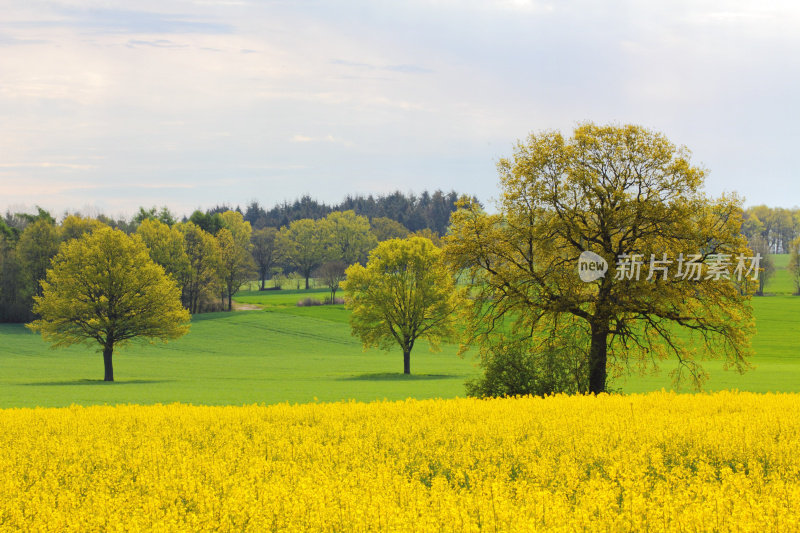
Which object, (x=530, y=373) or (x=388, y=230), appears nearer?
(x=530, y=373)

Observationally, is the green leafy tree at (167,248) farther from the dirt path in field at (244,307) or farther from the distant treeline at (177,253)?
the dirt path in field at (244,307)

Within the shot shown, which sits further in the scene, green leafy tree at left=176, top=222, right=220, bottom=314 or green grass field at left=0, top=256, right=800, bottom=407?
green leafy tree at left=176, top=222, right=220, bottom=314

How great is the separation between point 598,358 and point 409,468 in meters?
18.6

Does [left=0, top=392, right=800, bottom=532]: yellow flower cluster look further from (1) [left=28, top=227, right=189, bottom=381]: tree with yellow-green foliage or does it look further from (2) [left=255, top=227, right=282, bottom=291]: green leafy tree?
(2) [left=255, top=227, right=282, bottom=291]: green leafy tree

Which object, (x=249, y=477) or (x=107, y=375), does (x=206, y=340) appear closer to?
(x=107, y=375)

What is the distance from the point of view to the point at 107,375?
160 ft

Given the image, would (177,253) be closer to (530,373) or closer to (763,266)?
(530,373)

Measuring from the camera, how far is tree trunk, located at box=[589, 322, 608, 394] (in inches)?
1086

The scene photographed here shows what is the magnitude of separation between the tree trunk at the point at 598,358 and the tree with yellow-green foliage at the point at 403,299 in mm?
24879

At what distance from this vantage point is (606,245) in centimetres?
2716

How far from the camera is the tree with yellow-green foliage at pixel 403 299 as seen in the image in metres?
53.7

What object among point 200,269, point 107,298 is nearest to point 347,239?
point 200,269

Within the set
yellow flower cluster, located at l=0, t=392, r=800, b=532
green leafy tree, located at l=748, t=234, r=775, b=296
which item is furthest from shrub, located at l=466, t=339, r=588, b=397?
green leafy tree, located at l=748, t=234, r=775, b=296

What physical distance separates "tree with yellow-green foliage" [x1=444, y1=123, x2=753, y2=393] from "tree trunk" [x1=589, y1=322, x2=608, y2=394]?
48 millimetres
